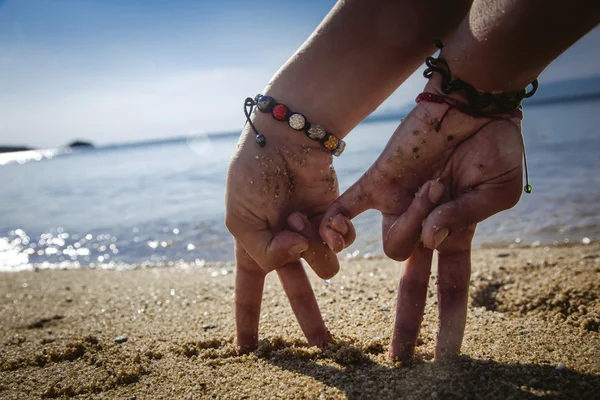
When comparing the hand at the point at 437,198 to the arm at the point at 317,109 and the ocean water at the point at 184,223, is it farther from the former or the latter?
the ocean water at the point at 184,223

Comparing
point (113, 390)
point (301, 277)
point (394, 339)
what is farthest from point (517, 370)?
point (113, 390)

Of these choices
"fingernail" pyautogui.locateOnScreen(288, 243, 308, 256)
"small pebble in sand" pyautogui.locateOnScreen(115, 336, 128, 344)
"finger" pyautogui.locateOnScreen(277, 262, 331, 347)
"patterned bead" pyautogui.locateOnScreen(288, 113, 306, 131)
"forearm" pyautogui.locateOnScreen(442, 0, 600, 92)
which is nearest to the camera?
"forearm" pyautogui.locateOnScreen(442, 0, 600, 92)

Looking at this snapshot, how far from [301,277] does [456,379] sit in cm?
90

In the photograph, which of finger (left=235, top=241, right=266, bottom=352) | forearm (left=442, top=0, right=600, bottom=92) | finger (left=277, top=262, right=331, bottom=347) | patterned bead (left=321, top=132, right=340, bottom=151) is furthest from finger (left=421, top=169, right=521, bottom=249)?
finger (left=235, top=241, right=266, bottom=352)

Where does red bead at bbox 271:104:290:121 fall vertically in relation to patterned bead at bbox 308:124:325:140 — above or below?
above

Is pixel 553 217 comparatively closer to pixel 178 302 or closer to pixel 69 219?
pixel 178 302

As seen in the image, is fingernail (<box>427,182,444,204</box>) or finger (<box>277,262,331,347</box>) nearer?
fingernail (<box>427,182,444,204</box>)

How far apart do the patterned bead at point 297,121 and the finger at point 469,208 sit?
0.81 metres

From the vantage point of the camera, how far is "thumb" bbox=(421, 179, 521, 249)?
1579 mm

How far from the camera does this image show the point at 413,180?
1969mm

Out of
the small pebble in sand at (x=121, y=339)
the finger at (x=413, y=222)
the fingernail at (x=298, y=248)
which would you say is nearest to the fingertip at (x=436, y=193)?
the finger at (x=413, y=222)

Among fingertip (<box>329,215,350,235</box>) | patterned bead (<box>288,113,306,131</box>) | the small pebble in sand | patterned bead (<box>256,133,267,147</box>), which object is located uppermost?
patterned bead (<box>288,113,306,131</box>)

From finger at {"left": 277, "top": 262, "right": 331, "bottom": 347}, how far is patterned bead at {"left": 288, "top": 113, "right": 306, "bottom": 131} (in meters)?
0.73

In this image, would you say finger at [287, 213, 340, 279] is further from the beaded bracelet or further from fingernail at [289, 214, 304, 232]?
the beaded bracelet
